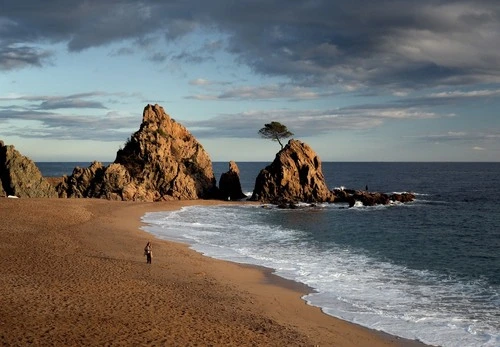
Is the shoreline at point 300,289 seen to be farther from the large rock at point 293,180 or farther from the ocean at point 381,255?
the large rock at point 293,180

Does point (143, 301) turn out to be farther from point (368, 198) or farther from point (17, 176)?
point (368, 198)

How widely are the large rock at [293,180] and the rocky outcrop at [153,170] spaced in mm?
11759

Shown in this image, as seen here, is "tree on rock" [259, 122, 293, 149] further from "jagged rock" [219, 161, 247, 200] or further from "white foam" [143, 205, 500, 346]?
"white foam" [143, 205, 500, 346]

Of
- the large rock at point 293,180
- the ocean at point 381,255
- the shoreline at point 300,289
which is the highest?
the large rock at point 293,180

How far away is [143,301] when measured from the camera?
890 inches

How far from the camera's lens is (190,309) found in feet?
72.4

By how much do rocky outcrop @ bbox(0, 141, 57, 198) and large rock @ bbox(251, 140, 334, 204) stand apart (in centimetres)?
3802

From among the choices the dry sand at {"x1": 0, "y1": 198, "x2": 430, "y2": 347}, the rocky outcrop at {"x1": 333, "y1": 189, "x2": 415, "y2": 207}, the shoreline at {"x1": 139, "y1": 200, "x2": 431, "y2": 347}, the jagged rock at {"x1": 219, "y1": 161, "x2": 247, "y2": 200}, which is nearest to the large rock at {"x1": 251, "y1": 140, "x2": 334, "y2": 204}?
the rocky outcrop at {"x1": 333, "y1": 189, "x2": 415, "y2": 207}

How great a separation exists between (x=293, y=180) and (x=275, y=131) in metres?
19.9

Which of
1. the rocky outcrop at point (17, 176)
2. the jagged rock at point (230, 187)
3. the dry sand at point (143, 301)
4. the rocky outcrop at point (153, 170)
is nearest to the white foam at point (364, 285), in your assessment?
the dry sand at point (143, 301)

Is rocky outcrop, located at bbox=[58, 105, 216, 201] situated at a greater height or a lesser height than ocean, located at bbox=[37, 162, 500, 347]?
greater

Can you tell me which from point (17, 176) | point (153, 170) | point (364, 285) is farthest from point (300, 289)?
point (153, 170)

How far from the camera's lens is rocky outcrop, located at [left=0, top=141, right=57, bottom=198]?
231ft

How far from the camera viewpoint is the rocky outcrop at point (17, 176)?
7038 cm
